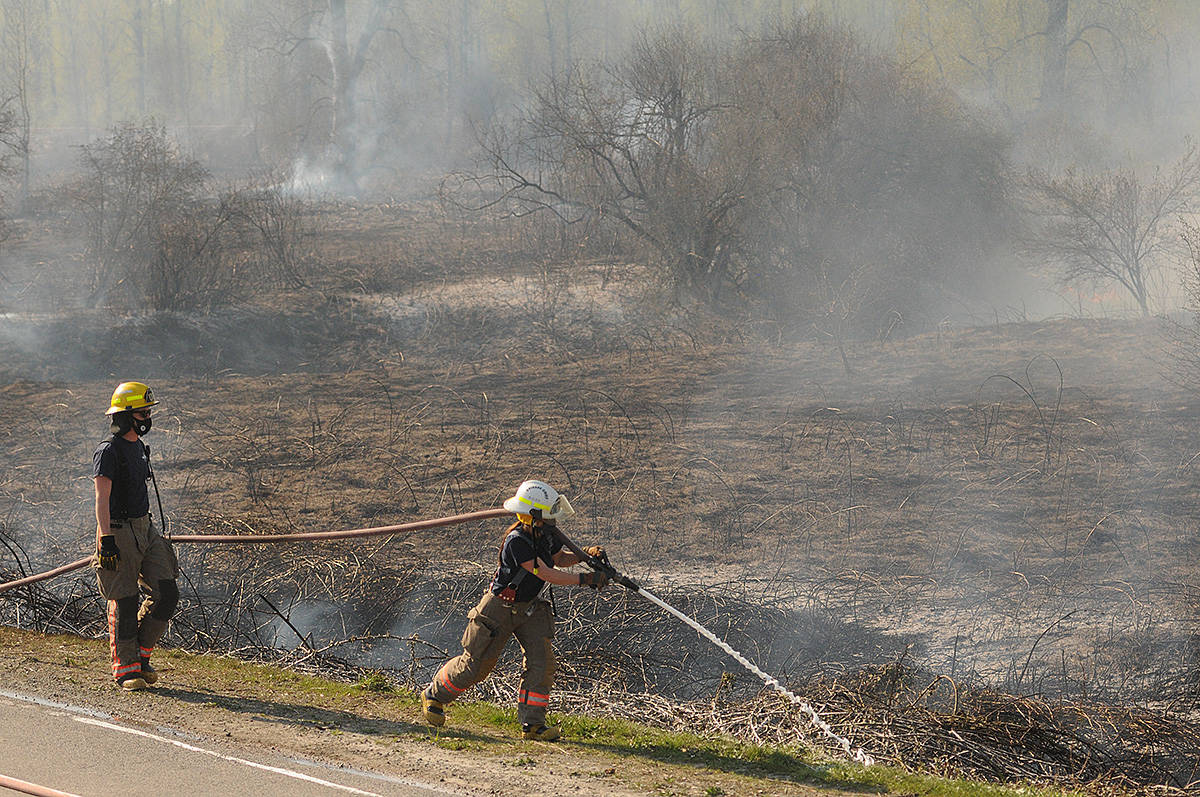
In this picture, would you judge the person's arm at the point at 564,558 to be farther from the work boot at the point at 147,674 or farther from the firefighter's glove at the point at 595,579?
the work boot at the point at 147,674

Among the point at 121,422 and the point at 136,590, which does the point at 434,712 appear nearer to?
the point at 136,590

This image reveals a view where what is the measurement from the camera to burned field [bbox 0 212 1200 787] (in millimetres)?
8039

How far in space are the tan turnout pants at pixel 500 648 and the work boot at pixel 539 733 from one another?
27 millimetres

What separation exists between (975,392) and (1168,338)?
3857 millimetres

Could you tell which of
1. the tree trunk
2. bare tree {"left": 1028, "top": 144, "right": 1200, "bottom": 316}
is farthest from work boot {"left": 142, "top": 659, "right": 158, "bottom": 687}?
the tree trunk

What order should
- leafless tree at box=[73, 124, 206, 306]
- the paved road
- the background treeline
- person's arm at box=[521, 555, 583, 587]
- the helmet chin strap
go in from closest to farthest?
1. the paved road
2. person's arm at box=[521, 555, 583, 587]
3. the helmet chin strap
4. leafless tree at box=[73, 124, 206, 306]
5. the background treeline

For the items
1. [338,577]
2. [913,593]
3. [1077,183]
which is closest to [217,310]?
[338,577]

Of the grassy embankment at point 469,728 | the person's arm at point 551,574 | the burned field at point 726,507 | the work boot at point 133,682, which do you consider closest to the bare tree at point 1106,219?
the burned field at point 726,507

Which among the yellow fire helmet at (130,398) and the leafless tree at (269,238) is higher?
the leafless tree at (269,238)

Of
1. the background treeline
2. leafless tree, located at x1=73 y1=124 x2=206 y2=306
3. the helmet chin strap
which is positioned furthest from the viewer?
the background treeline

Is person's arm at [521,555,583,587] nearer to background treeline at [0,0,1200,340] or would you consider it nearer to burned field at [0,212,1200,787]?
burned field at [0,212,1200,787]

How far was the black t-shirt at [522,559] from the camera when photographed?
6.11 m

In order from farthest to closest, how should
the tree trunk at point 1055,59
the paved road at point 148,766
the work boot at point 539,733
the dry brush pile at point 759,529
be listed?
the tree trunk at point 1055,59 → the dry brush pile at point 759,529 → the work boot at point 539,733 → the paved road at point 148,766

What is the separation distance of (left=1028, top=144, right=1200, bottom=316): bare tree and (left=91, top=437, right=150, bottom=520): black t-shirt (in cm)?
2319
